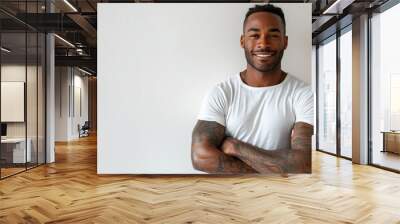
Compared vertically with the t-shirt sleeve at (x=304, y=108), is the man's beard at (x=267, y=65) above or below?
above

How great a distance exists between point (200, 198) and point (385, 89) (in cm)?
460

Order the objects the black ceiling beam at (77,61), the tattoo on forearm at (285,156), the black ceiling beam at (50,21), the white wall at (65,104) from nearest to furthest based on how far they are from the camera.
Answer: the tattoo on forearm at (285,156) < the black ceiling beam at (50,21) < the black ceiling beam at (77,61) < the white wall at (65,104)

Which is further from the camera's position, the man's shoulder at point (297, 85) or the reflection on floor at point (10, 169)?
the reflection on floor at point (10, 169)

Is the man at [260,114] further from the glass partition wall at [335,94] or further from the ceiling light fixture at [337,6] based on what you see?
the glass partition wall at [335,94]

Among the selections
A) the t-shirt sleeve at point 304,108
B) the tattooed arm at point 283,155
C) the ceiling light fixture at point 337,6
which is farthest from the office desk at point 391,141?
the t-shirt sleeve at point 304,108

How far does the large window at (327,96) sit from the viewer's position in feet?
32.1

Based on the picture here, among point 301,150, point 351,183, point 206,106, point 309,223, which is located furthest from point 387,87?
point 309,223

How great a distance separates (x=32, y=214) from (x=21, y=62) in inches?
143

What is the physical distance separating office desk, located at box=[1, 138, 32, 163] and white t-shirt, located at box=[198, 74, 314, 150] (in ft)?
12.5

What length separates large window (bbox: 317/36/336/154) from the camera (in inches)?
385

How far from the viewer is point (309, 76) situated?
5680mm

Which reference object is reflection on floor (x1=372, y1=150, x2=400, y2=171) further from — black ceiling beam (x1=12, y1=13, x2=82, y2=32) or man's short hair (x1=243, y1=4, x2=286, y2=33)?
black ceiling beam (x1=12, y1=13, x2=82, y2=32)

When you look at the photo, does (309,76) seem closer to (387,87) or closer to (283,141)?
(283,141)

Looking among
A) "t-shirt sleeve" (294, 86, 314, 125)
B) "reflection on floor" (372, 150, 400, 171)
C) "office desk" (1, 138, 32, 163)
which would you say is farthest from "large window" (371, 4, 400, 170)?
"office desk" (1, 138, 32, 163)
